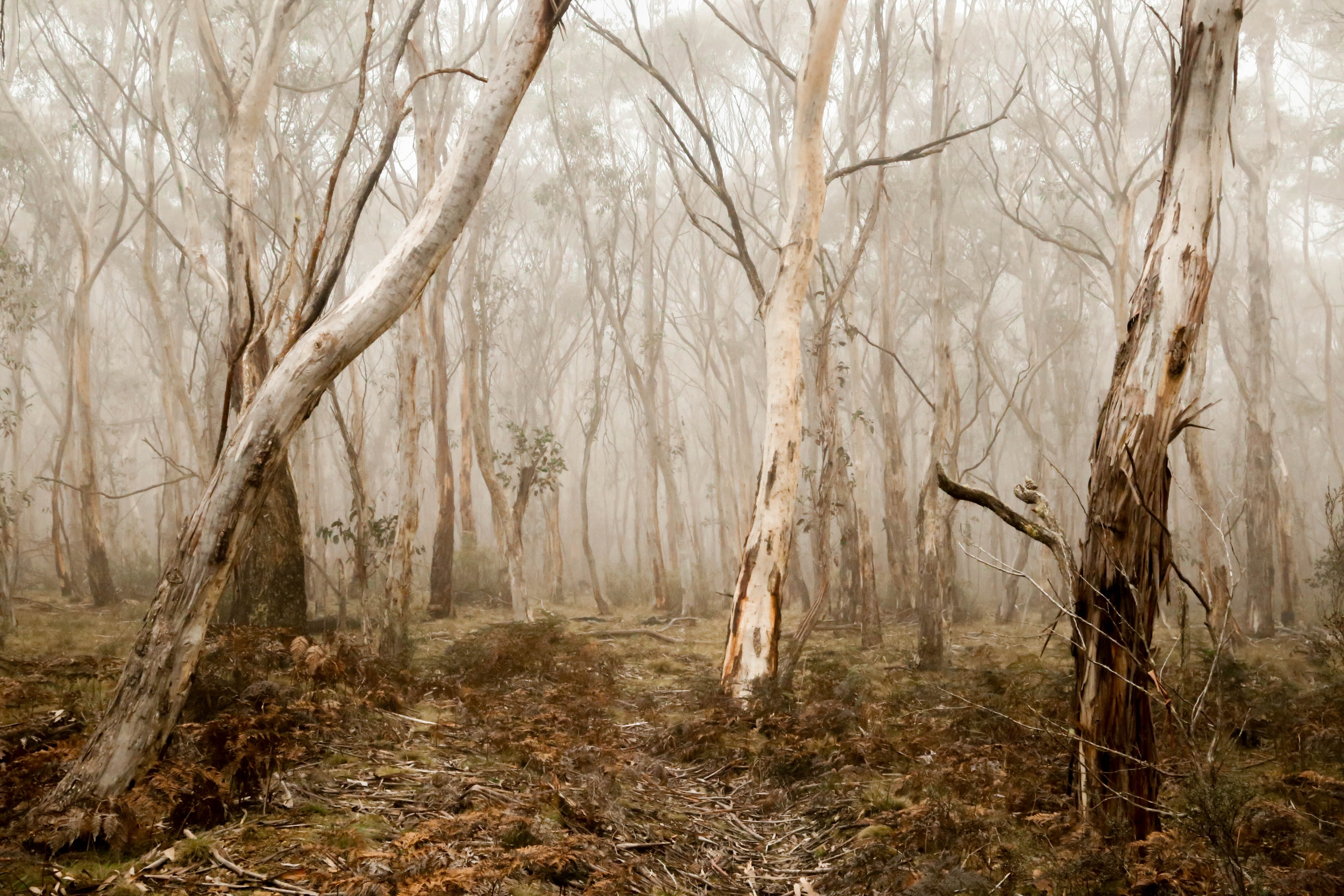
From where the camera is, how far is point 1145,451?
322 centimetres

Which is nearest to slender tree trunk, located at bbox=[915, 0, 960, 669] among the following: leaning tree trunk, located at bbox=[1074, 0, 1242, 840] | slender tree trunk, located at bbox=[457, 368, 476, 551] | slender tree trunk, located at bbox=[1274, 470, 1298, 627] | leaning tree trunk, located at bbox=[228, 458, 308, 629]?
leaning tree trunk, located at bbox=[1074, 0, 1242, 840]

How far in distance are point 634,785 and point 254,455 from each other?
8.85 ft

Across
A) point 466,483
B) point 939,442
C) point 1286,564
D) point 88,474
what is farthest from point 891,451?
point 88,474

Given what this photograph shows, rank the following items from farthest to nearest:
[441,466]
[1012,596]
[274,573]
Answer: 1. [1012,596]
2. [441,466]
3. [274,573]

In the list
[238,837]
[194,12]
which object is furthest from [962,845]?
[194,12]

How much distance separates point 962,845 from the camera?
367cm

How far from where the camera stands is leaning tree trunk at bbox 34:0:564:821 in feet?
10.5

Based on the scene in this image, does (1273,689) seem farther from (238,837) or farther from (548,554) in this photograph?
(548,554)

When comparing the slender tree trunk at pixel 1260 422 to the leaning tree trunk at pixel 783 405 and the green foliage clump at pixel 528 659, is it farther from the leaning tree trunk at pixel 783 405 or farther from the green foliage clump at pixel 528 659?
the green foliage clump at pixel 528 659

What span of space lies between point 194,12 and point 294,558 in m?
4.94

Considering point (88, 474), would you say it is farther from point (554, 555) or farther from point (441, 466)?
point (554, 555)

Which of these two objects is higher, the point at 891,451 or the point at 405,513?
the point at 891,451

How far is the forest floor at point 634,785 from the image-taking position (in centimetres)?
297

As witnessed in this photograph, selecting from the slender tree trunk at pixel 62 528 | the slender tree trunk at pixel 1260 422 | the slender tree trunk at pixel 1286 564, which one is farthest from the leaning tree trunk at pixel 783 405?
the slender tree trunk at pixel 62 528
